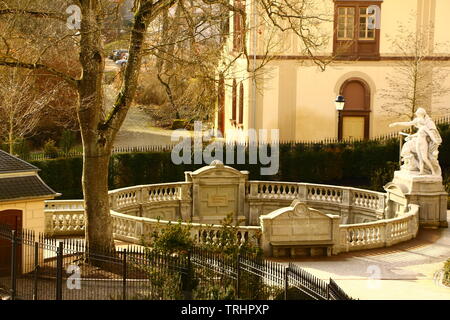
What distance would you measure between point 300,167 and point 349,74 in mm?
8466

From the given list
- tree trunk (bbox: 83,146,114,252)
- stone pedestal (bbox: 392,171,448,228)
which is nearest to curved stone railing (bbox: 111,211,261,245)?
tree trunk (bbox: 83,146,114,252)

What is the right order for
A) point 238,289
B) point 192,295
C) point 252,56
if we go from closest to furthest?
point 192,295, point 238,289, point 252,56

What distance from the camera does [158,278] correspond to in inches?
531

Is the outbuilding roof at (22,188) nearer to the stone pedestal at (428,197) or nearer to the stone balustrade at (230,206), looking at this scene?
the stone balustrade at (230,206)

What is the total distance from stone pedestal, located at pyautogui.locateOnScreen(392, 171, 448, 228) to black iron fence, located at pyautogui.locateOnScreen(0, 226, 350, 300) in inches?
405

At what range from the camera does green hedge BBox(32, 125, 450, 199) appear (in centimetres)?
2906

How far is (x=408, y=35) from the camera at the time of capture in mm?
37188

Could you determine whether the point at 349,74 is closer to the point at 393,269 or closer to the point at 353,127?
the point at 353,127

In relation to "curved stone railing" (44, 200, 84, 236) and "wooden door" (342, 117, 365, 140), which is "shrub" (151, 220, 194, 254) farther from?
"wooden door" (342, 117, 365, 140)

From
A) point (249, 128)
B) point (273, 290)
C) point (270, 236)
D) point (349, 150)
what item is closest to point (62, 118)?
point (249, 128)

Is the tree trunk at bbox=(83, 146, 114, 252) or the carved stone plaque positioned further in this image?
the carved stone plaque

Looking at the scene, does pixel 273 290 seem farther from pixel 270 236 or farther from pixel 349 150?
pixel 349 150

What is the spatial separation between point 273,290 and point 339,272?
16.2ft

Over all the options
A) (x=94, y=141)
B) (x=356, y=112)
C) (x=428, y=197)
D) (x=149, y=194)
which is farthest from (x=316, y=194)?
(x=356, y=112)
